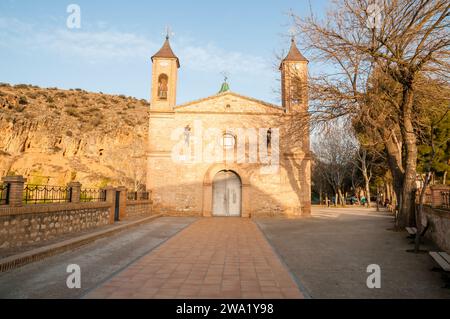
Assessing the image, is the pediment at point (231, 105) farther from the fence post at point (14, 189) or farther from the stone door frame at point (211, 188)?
the fence post at point (14, 189)

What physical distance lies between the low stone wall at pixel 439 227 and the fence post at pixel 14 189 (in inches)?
420

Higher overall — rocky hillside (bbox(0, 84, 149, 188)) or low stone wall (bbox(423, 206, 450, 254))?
rocky hillside (bbox(0, 84, 149, 188))

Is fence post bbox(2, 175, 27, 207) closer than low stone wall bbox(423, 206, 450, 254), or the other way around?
fence post bbox(2, 175, 27, 207)

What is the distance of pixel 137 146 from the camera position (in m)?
39.7

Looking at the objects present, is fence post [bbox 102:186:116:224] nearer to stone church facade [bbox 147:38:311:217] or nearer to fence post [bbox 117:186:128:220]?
fence post [bbox 117:186:128:220]

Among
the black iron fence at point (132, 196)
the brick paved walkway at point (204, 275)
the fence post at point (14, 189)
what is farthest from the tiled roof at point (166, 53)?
the brick paved walkway at point (204, 275)

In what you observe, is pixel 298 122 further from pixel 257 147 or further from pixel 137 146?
pixel 137 146

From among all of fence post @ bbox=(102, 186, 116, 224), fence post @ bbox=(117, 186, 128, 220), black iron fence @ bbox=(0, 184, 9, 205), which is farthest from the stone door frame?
black iron fence @ bbox=(0, 184, 9, 205)

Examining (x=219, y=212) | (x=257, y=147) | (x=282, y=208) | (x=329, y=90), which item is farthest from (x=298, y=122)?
(x=219, y=212)

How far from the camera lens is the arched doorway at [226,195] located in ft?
61.8

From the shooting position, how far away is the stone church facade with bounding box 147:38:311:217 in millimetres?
18656

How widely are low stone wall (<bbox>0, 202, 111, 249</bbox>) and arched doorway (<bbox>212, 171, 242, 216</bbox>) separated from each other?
8.82 meters

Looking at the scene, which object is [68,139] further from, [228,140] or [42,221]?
[42,221]
